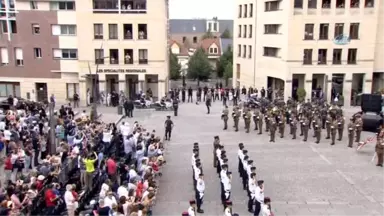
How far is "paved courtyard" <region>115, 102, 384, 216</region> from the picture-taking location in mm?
16281

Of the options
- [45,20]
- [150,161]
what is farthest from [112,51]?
[150,161]

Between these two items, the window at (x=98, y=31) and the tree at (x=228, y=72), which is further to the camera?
the tree at (x=228, y=72)

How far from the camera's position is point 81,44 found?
41.7 meters

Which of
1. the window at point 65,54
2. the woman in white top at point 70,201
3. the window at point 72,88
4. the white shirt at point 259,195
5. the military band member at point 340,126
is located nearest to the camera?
the woman in white top at point 70,201

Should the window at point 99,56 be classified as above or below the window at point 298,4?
below

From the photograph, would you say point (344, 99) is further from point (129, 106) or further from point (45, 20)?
point (45, 20)

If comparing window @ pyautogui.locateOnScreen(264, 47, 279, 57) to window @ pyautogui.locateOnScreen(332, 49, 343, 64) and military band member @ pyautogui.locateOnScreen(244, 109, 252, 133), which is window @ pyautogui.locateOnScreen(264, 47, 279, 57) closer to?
window @ pyautogui.locateOnScreen(332, 49, 343, 64)

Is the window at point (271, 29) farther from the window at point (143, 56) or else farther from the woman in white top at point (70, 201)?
the woman in white top at point (70, 201)

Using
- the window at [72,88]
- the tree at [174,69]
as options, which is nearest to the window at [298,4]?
the window at [72,88]

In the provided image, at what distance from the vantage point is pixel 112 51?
1662 inches

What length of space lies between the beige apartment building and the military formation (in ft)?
40.7

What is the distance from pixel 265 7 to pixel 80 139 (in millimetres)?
34482

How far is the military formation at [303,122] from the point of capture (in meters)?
26.0

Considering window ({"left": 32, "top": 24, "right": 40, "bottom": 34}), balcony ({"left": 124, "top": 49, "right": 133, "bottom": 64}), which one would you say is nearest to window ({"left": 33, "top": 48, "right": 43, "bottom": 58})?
window ({"left": 32, "top": 24, "right": 40, "bottom": 34})
